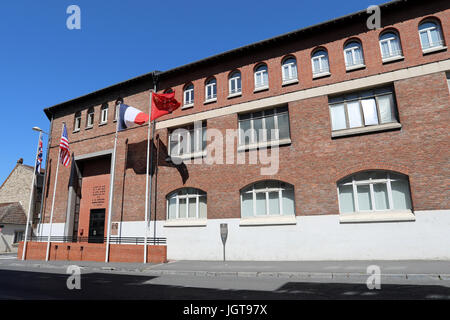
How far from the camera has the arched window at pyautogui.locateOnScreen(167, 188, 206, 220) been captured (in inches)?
622

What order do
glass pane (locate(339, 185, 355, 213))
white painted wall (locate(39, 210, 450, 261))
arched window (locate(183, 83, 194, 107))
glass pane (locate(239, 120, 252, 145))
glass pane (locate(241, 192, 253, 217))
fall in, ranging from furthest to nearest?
arched window (locate(183, 83, 194, 107))
glass pane (locate(239, 120, 252, 145))
glass pane (locate(241, 192, 253, 217))
glass pane (locate(339, 185, 355, 213))
white painted wall (locate(39, 210, 450, 261))

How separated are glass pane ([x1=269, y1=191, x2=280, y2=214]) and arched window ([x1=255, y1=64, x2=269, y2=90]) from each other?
602 centimetres

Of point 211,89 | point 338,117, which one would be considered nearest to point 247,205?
point 338,117

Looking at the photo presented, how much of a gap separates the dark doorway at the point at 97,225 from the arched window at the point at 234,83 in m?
12.1

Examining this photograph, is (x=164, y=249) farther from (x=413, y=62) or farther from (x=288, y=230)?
(x=413, y=62)

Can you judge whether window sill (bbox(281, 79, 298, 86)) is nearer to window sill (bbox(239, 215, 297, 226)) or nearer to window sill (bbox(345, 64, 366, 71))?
window sill (bbox(345, 64, 366, 71))

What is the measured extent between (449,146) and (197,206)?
12.1 m

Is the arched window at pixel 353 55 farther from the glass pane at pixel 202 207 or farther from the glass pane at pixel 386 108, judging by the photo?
the glass pane at pixel 202 207

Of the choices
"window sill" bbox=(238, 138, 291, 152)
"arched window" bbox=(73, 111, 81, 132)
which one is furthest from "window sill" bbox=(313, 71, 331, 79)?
"arched window" bbox=(73, 111, 81, 132)

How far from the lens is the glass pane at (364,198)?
12500 millimetres

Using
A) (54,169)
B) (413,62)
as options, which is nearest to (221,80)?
(413,62)

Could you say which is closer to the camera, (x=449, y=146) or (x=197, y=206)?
(x=449, y=146)
